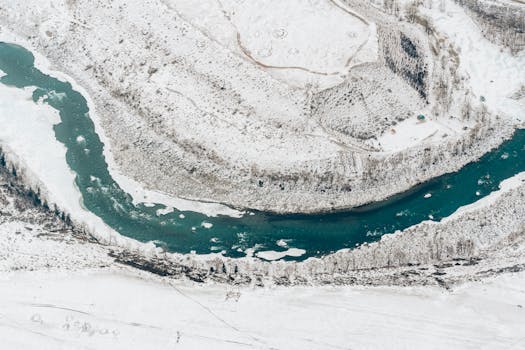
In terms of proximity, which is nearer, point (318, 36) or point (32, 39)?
point (318, 36)

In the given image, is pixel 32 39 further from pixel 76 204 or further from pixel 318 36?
pixel 318 36

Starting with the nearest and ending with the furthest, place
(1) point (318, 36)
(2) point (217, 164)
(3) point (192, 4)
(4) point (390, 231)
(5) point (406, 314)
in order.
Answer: (5) point (406, 314), (4) point (390, 231), (2) point (217, 164), (1) point (318, 36), (3) point (192, 4)

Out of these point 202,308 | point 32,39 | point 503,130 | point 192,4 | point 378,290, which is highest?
point 192,4

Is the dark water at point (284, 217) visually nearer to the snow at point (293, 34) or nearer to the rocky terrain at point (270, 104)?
the rocky terrain at point (270, 104)

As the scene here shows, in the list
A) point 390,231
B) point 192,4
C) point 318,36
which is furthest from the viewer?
point 192,4

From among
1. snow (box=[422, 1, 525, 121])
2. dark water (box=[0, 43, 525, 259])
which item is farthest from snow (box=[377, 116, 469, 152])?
snow (box=[422, 1, 525, 121])

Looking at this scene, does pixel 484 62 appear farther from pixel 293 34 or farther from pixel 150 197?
pixel 150 197

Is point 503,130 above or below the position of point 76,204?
above

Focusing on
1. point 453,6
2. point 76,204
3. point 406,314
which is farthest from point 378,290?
point 453,6
